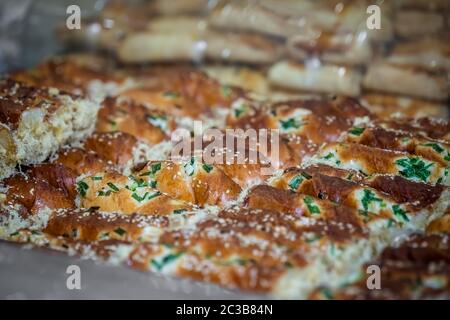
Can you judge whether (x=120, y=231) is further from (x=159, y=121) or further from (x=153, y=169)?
(x=159, y=121)

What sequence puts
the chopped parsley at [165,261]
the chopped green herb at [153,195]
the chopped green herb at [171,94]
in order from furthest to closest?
the chopped green herb at [171,94], the chopped green herb at [153,195], the chopped parsley at [165,261]

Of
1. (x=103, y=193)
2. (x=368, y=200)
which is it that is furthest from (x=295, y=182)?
(x=103, y=193)

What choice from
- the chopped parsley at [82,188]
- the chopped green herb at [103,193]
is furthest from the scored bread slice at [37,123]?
the chopped green herb at [103,193]

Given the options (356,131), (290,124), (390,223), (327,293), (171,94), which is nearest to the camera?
(327,293)

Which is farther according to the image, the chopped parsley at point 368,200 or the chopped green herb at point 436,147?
the chopped green herb at point 436,147

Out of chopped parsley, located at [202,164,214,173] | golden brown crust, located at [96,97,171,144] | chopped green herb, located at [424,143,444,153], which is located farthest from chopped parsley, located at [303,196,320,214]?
golden brown crust, located at [96,97,171,144]

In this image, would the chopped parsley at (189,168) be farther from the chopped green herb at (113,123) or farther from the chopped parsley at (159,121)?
the chopped green herb at (113,123)

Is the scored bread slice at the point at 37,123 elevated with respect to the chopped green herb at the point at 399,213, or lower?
elevated
